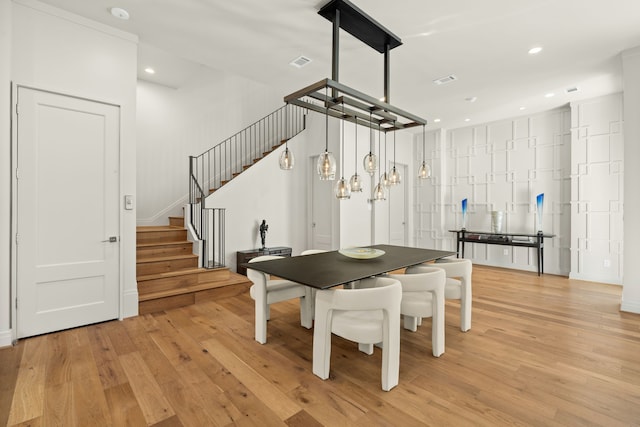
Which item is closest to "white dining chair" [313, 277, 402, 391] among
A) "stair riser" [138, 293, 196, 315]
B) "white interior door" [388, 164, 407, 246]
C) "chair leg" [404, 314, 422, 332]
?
"chair leg" [404, 314, 422, 332]

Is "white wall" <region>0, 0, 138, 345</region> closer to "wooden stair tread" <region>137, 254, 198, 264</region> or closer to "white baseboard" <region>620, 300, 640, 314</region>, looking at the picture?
"wooden stair tread" <region>137, 254, 198, 264</region>

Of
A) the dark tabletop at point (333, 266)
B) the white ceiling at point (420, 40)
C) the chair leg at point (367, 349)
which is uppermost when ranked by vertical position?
the white ceiling at point (420, 40)

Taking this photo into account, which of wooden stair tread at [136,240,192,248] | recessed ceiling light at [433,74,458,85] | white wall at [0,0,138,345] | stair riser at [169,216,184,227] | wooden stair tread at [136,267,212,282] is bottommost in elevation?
wooden stair tread at [136,267,212,282]

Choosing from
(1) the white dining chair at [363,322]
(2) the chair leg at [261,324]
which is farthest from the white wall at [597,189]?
(2) the chair leg at [261,324]

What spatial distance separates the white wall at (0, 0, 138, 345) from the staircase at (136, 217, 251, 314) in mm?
338

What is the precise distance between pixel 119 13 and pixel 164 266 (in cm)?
307

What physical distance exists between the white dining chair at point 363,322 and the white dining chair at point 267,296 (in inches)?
29.8

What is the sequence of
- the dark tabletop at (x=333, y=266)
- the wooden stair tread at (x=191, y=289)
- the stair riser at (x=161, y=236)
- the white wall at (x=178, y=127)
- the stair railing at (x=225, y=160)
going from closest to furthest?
the dark tabletop at (x=333, y=266), the wooden stair tread at (x=191, y=289), the stair riser at (x=161, y=236), the stair railing at (x=225, y=160), the white wall at (x=178, y=127)

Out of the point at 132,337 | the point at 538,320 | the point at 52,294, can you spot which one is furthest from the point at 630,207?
the point at 52,294

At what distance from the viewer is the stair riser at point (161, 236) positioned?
4660 mm

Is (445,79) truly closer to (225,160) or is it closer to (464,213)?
(464,213)

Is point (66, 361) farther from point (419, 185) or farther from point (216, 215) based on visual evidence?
point (419, 185)

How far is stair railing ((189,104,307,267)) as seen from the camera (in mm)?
5406

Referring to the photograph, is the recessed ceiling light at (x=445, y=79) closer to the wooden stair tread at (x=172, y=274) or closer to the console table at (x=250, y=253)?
the console table at (x=250, y=253)
